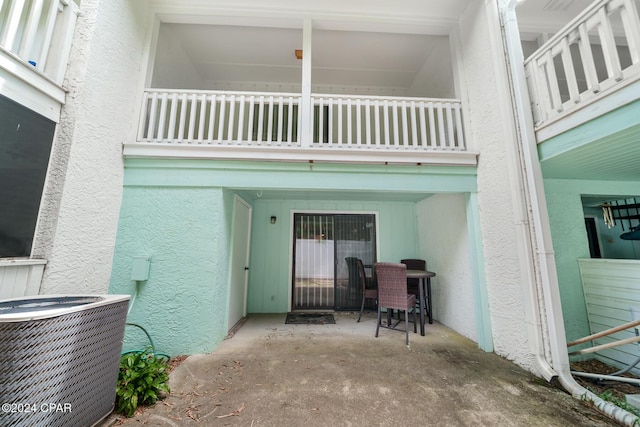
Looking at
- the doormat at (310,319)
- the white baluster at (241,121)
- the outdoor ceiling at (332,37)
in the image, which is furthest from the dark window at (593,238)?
the white baluster at (241,121)

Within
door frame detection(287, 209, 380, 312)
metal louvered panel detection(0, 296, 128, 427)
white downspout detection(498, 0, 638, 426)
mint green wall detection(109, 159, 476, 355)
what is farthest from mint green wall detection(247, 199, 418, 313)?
metal louvered panel detection(0, 296, 128, 427)

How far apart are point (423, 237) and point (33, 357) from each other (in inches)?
206

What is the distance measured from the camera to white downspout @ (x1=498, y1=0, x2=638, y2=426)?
2.28 meters

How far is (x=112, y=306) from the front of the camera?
1.81 m

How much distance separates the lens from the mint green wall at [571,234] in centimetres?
296

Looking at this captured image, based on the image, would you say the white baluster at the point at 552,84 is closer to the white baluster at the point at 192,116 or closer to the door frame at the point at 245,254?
the door frame at the point at 245,254

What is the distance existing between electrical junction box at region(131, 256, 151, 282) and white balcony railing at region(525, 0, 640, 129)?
4.76 metres

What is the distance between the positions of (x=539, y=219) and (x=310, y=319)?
372cm

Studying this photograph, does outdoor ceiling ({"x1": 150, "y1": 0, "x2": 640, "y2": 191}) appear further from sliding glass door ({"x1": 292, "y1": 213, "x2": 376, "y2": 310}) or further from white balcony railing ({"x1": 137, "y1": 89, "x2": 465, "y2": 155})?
sliding glass door ({"x1": 292, "y1": 213, "x2": 376, "y2": 310})

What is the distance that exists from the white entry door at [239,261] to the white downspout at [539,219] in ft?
12.4

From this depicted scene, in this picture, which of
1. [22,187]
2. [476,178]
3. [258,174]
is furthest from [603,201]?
[22,187]

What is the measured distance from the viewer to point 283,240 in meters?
5.11

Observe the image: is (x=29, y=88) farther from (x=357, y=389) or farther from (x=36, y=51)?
(x=357, y=389)

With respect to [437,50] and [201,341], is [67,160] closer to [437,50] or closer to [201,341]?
[201,341]
